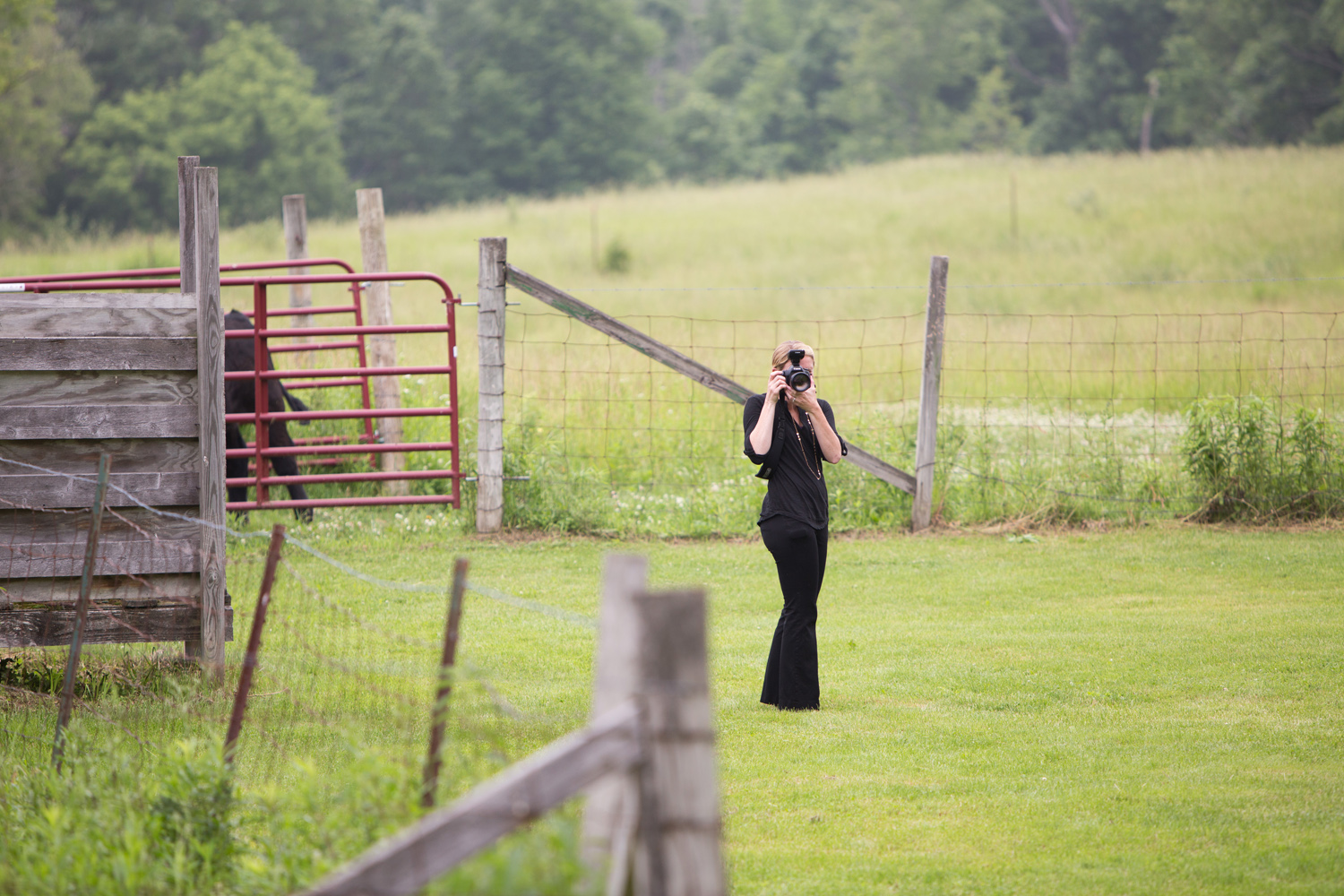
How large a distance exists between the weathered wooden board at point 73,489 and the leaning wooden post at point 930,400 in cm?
627

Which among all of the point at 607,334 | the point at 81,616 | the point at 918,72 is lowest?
the point at 81,616

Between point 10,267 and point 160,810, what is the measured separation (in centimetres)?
2630

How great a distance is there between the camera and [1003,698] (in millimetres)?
6352

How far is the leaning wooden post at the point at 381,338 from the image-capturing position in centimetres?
1120

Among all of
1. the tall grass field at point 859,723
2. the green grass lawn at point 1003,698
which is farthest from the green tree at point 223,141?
the green grass lawn at point 1003,698

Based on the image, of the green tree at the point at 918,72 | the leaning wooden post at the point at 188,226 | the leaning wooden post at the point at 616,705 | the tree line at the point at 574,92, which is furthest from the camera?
the green tree at the point at 918,72

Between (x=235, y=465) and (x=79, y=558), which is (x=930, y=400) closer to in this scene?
(x=235, y=465)

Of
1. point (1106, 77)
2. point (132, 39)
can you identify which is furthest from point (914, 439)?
point (1106, 77)

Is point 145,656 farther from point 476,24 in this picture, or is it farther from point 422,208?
point 476,24

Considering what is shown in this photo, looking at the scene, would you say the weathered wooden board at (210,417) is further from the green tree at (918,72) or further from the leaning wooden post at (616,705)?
the green tree at (918,72)

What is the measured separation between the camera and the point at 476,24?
56.9m

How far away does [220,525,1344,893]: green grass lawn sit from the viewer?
442 centimetres

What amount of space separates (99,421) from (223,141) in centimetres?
4361

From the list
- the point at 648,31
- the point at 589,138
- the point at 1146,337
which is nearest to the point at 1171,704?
the point at 1146,337
